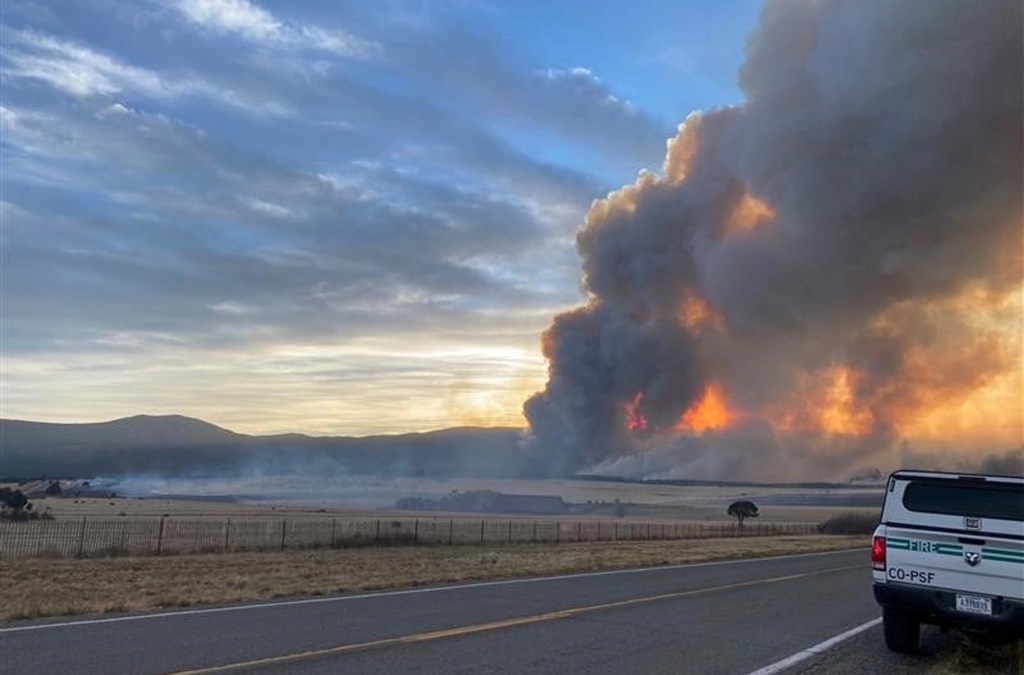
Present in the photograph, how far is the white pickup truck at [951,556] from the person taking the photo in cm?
802

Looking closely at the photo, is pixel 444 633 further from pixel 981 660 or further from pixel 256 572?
pixel 256 572

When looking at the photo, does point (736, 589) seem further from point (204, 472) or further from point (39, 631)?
point (204, 472)

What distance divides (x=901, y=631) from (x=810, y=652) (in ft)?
3.28

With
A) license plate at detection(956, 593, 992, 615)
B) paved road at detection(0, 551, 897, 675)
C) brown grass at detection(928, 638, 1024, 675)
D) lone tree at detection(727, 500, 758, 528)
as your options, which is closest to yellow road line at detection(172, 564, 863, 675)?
paved road at detection(0, 551, 897, 675)

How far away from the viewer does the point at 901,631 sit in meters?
9.35

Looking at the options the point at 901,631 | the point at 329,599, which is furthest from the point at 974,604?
the point at 329,599

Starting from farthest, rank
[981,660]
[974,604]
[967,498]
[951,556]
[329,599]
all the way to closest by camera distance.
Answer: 1. [329,599]
2. [967,498]
3. [981,660]
4. [951,556]
5. [974,604]

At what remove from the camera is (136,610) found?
11.6 m

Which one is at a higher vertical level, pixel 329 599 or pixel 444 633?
pixel 444 633

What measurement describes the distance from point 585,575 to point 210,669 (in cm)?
1190

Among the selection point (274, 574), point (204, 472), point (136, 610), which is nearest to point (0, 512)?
point (274, 574)

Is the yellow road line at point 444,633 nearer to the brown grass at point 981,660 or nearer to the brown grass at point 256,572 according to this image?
the brown grass at point 256,572

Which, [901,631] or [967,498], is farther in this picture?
[901,631]

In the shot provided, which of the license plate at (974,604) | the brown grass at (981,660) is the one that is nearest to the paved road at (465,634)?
the brown grass at (981,660)
